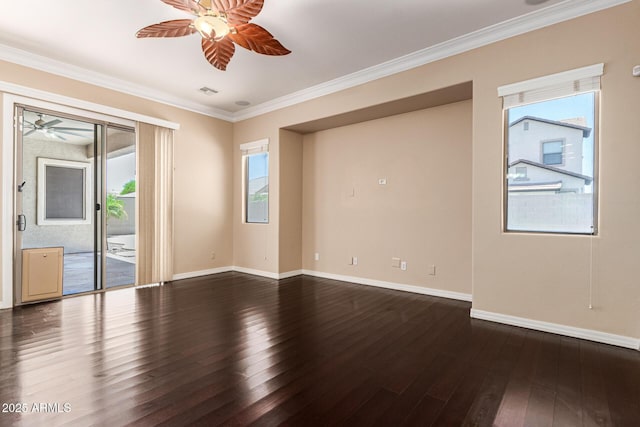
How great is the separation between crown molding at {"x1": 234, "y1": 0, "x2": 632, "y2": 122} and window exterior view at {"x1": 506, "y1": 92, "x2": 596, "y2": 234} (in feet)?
2.49

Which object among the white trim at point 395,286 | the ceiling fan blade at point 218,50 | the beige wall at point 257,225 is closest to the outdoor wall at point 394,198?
the white trim at point 395,286

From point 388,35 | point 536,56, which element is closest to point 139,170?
point 388,35

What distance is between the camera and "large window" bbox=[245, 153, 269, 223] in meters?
5.88

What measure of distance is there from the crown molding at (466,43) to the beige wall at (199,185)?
1731mm

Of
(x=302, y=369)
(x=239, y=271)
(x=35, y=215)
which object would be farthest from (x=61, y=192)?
(x=302, y=369)

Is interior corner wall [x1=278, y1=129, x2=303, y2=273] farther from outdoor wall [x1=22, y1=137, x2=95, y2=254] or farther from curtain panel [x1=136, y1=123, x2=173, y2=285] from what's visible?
outdoor wall [x1=22, y1=137, x2=95, y2=254]

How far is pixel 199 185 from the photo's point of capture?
19.1ft

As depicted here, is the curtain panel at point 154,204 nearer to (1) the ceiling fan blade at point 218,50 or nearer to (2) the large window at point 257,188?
(2) the large window at point 257,188

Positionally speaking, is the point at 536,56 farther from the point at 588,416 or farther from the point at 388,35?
the point at 588,416

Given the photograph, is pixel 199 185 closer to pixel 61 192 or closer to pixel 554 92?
pixel 61 192

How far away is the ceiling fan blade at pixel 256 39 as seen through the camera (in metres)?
2.85

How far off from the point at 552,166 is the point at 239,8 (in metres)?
3.22

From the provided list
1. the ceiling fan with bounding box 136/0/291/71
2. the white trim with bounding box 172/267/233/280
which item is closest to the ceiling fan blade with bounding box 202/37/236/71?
the ceiling fan with bounding box 136/0/291/71

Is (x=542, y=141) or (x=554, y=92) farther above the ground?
(x=554, y=92)
